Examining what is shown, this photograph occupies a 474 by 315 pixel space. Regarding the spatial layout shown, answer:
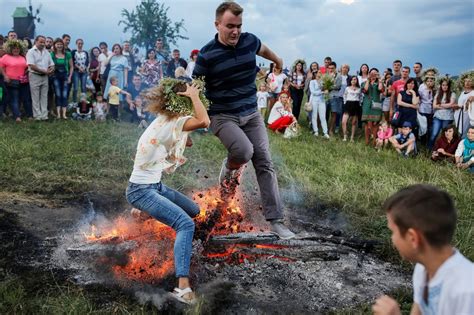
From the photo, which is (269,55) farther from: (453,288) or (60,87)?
(60,87)

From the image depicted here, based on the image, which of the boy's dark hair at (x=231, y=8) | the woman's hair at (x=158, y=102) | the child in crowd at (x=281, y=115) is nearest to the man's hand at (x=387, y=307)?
the woman's hair at (x=158, y=102)

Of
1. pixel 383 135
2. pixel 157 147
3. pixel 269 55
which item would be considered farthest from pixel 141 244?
pixel 383 135

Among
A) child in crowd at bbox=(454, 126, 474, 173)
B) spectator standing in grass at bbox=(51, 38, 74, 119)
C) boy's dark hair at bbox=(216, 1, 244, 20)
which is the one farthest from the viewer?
spectator standing in grass at bbox=(51, 38, 74, 119)

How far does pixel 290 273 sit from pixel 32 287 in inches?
92.2

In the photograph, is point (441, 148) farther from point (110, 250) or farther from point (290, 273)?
point (110, 250)

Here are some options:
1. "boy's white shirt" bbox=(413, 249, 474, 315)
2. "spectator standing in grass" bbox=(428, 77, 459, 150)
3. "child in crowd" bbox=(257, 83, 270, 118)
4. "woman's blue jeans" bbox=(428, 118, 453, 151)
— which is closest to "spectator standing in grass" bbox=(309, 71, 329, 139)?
"child in crowd" bbox=(257, 83, 270, 118)

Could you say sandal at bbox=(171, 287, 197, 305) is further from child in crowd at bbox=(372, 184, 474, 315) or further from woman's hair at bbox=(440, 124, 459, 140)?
woman's hair at bbox=(440, 124, 459, 140)

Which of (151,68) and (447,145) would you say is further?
(151,68)

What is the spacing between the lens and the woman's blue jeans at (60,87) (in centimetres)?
1186

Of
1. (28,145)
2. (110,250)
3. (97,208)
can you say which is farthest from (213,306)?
(28,145)

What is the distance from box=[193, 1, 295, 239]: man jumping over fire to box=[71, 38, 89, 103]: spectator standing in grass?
881 cm

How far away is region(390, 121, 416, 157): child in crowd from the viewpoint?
10.4 meters

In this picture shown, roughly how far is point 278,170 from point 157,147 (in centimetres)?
439

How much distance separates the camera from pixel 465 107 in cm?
988
